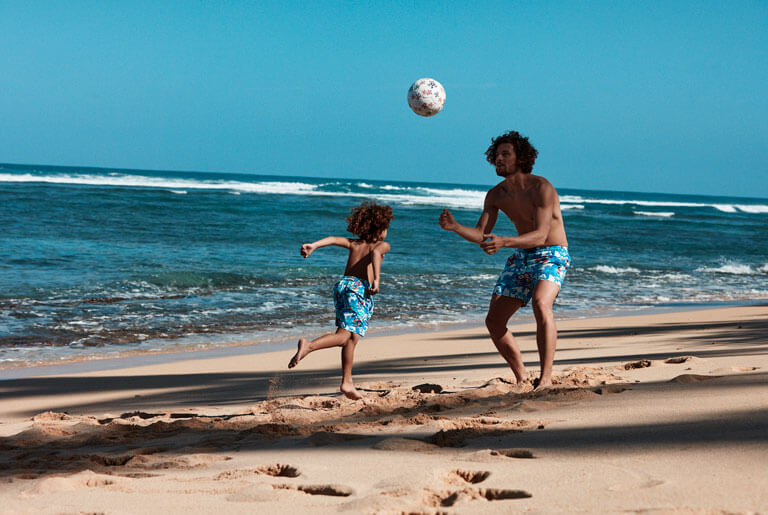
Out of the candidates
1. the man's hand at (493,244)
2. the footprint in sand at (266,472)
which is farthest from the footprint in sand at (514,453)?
the man's hand at (493,244)

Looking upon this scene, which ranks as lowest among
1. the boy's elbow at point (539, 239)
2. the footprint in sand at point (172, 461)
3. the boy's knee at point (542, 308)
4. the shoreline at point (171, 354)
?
the shoreline at point (171, 354)

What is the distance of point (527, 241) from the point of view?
4.46 metres

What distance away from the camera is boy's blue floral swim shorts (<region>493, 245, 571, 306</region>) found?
4668 millimetres

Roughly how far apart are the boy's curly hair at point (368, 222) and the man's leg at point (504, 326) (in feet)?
3.42

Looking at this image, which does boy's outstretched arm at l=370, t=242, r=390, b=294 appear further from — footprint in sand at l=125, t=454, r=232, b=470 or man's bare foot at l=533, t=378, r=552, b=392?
footprint in sand at l=125, t=454, r=232, b=470

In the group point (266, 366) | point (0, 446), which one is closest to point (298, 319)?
point (266, 366)

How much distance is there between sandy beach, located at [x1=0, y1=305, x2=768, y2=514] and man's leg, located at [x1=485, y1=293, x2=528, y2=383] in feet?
0.62

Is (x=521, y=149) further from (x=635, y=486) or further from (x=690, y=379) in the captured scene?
(x=635, y=486)

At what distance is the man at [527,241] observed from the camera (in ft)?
15.1

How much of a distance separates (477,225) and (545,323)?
770 millimetres

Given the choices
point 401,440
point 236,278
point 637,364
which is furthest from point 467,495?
point 236,278

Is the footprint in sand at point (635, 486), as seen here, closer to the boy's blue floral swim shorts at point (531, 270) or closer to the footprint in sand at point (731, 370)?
the boy's blue floral swim shorts at point (531, 270)

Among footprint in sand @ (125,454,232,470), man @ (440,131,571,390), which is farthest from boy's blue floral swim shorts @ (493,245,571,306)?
footprint in sand @ (125,454,232,470)

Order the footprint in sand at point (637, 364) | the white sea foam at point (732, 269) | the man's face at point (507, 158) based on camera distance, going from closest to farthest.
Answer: the man's face at point (507, 158), the footprint in sand at point (637, 364), the white sea foam at point (732, 269)
